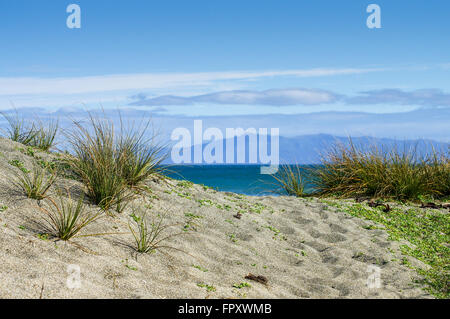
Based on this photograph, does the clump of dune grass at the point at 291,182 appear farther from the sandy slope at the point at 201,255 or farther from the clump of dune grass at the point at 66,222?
the clump of dune grass at the point at 66,222

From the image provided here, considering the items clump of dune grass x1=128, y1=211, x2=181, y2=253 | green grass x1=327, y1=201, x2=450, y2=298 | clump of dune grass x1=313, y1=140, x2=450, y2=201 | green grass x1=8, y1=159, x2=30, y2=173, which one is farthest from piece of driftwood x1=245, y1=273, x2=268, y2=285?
clump of dune grass x1=313, y1=140, x2=450, y2=201

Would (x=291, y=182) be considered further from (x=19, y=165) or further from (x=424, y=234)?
(x=19, y=165)

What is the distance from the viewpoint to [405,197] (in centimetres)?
821

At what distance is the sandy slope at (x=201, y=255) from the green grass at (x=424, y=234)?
0.21 m

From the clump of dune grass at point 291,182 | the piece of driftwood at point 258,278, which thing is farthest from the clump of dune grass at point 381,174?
the piece of driftwood at point 258,278

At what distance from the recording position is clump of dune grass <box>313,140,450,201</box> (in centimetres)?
818

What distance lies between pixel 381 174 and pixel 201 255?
499 cm

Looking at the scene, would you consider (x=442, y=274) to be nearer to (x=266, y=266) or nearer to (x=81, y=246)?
(x=266, y=266)

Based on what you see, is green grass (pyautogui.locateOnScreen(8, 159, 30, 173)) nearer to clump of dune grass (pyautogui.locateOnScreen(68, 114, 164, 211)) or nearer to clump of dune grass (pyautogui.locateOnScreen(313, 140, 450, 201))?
clump of dune grass (pyautogui.locateOnScreen(68, 114, 164, 211))

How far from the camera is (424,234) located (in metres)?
6.23
